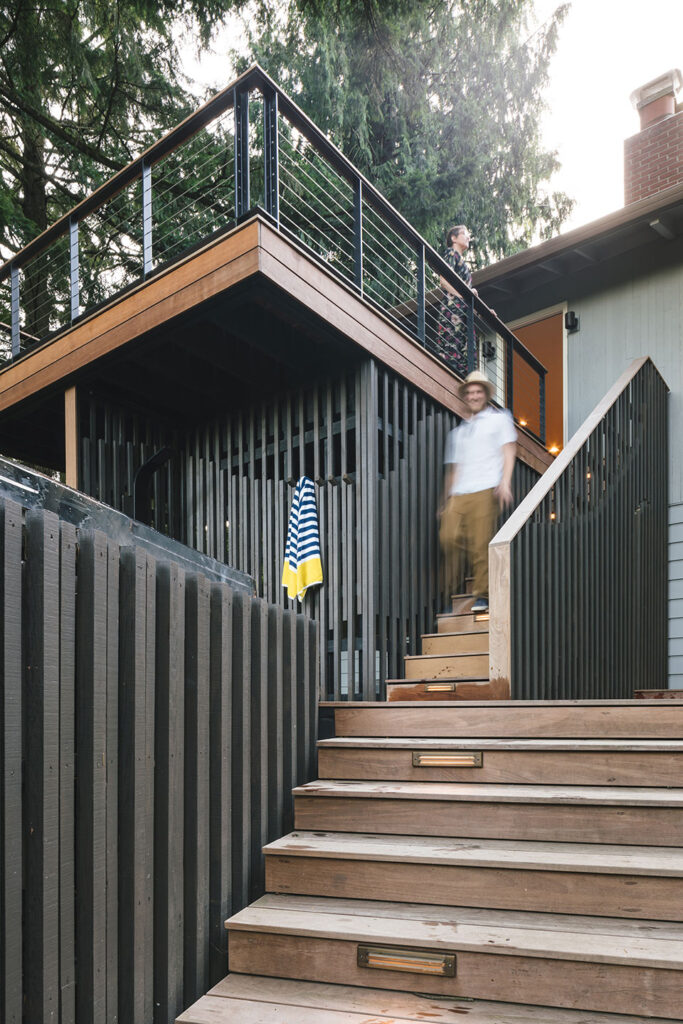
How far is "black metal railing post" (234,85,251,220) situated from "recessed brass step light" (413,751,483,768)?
9.58 feet

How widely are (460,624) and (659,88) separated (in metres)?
6.65

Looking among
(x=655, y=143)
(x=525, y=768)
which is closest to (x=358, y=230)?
(x=525, y=768)

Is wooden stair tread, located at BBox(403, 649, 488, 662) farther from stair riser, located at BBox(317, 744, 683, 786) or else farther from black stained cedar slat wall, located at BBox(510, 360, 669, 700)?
stair riser, located at BBox(317, 744, 683, 786)

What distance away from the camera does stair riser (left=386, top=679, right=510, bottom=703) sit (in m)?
3.61

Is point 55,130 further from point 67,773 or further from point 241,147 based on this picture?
point 67,773

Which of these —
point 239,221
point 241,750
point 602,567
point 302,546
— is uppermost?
point 239,221

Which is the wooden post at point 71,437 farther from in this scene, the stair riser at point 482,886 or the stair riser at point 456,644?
the stair riser at point 482,886

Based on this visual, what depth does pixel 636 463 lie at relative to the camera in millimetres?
5996

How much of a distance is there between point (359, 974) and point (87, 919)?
846 mm

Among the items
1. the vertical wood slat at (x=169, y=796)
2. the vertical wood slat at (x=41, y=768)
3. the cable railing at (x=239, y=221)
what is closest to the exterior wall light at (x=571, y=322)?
the cable railing at (x=239, y=221)

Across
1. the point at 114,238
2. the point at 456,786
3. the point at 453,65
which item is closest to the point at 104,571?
the point at 456,786

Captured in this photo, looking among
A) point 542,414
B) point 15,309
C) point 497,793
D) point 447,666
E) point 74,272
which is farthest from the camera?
point 542,414

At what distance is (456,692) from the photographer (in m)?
3.99

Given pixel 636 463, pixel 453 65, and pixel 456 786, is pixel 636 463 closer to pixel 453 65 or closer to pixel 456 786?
pixel 456 786
